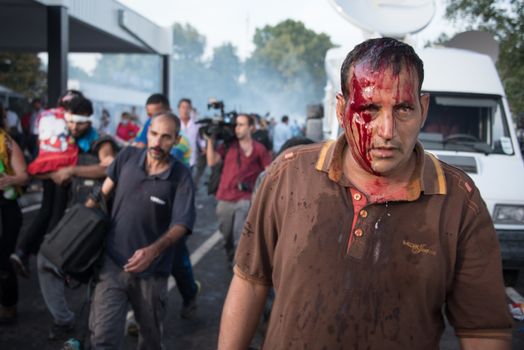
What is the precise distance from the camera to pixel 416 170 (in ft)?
5.98

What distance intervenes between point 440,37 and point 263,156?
15837mm

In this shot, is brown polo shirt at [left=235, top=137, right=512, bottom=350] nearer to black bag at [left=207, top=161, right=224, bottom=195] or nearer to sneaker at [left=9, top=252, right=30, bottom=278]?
sneaker at [left=9, top=252, right=30, bottom=278]

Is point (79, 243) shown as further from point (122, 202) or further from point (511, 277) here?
point (511, 277)

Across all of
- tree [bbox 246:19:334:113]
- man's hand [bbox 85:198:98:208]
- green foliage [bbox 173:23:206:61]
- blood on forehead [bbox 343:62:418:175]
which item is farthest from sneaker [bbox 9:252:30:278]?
green foliage [bbox 173:23:206:61]

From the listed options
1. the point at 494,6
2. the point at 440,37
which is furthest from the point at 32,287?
the point at 440,37

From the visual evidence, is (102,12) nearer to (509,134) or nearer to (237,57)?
(509,134)

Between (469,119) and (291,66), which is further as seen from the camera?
(291,66)

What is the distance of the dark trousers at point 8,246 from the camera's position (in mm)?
4926

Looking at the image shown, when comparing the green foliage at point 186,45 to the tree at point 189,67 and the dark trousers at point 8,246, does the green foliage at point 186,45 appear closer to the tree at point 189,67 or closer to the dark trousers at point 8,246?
the tree at point 189,67

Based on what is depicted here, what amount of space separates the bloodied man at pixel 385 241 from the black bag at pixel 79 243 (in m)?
2.15

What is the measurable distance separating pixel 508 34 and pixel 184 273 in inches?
382

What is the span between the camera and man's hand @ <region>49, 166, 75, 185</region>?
5008 mm

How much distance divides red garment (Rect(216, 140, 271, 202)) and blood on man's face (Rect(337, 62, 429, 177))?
485 centimetres

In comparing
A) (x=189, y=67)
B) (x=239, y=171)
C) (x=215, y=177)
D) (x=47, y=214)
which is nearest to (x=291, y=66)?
(x=189, y=67)
